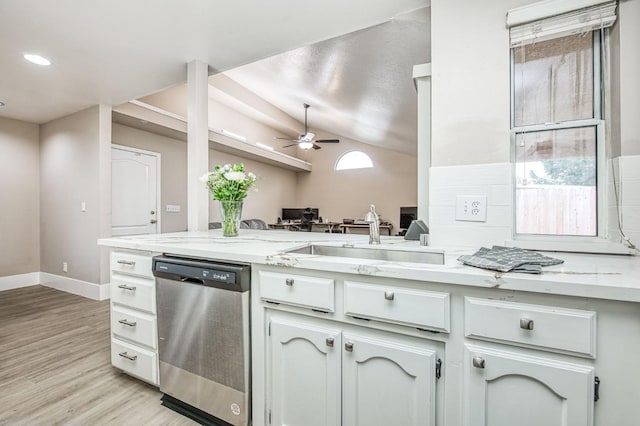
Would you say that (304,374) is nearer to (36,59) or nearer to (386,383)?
(386,383)

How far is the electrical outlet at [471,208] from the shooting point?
1.42 metres

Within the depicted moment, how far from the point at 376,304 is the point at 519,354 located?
1.44 feet

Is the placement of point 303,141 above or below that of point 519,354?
above

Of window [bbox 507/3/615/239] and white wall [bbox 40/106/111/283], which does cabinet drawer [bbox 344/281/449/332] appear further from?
white wall [bbox 40/106/111/283]

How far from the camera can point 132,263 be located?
1677 millimetres

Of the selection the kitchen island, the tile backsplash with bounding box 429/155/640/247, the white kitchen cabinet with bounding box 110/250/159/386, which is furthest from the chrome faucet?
the white kitchen cabinet with bounding box 110/250/159/386

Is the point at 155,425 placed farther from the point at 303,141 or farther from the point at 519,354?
the point at 303,141

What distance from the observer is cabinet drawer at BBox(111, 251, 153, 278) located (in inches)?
63.9

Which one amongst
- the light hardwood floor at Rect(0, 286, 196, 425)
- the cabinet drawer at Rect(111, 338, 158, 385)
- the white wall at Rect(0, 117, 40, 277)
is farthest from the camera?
the white wall at Rect(0, 117, 40, 277)

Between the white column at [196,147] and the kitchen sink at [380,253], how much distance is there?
1.35m

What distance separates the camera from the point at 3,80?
279 centimetres

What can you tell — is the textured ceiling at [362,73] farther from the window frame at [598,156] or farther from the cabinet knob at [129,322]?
the cabinet knob at [129,322]

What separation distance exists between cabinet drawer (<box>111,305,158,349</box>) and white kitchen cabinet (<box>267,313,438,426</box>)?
2.63ft

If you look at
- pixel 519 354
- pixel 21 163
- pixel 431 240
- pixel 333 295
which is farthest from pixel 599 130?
pixel 21 163
